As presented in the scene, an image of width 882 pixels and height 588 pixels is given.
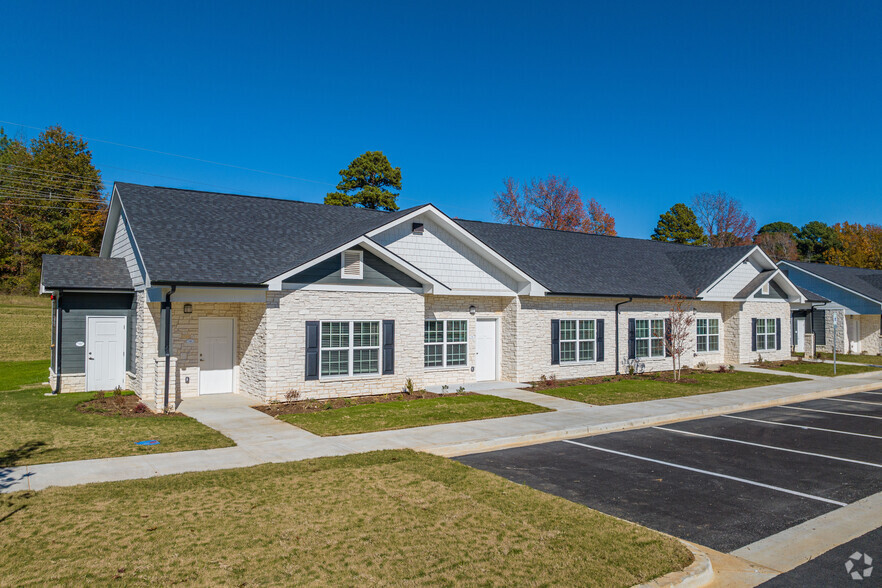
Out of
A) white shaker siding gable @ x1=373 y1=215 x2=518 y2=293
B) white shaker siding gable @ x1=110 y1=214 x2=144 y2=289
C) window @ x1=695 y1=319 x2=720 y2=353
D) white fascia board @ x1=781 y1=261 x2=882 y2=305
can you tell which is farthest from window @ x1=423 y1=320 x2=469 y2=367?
white fascia board @ x1=781 y1=261 x2=882 y2=305

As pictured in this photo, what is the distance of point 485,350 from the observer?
811 inches

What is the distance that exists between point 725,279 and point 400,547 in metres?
24.4

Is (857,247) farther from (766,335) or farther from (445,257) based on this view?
(445,257)

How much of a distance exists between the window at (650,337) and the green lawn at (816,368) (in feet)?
18.7

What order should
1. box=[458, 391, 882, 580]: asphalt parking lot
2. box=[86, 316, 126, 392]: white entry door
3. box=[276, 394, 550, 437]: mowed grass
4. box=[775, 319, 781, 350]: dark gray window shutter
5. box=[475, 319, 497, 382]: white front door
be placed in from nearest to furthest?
1. box=[458, 391, 882, 580]: asphalt parking lot
2. box=[276, 394, 550, 437]: mowed grass
3. box=[86, 316, 126, 392]: white entry door
4. box=[475, 319, 497, 382]: white front door
5. box=[775, 319, 781, 350]: dark gray window shutter

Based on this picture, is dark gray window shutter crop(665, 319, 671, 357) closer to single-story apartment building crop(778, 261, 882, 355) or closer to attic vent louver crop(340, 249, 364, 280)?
single-story apartment building crop(778, 261, 882, 355)

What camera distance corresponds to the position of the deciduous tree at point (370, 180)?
4578 cm

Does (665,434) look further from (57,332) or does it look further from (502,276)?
(57,332)

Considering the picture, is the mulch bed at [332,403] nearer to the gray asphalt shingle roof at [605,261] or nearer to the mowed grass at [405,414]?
the mowed grass at [405,414]

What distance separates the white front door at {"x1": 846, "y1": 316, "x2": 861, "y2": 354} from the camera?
3528cm

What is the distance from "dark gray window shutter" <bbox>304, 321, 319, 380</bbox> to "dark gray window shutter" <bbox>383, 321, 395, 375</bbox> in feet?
6.76

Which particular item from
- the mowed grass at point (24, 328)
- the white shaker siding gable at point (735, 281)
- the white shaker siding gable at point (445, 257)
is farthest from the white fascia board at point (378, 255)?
the mowed grass at point (24, 328)

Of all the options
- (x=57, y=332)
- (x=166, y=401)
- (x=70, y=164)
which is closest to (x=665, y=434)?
(x=166, y=401)

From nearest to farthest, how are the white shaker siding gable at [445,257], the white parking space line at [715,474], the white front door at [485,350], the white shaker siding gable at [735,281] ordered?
the white parking space line at [715,474]
the white shaker siding gable at [445,257]
the white front door at [485,350]
the white shaker siding gable at [735,281]
